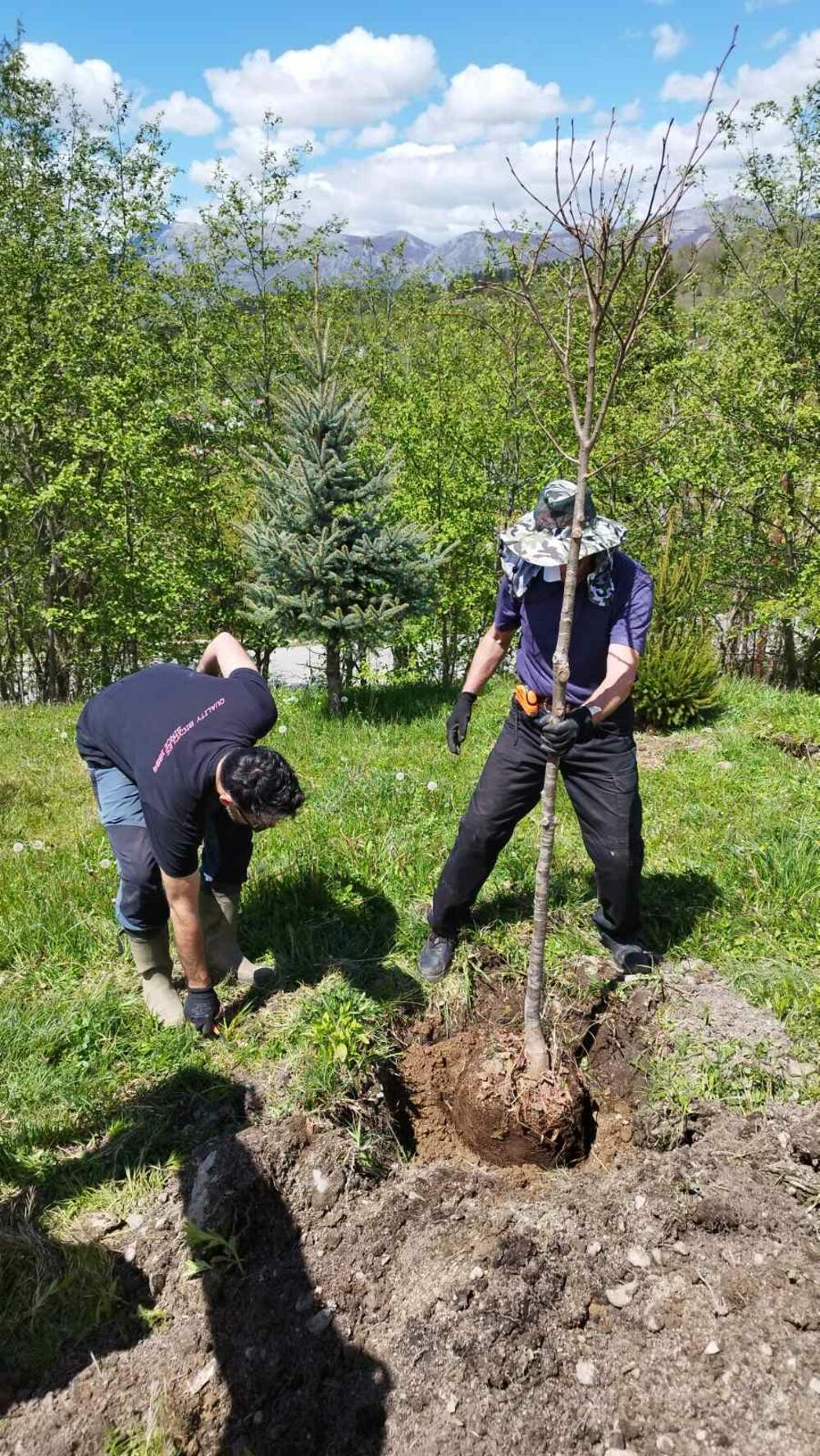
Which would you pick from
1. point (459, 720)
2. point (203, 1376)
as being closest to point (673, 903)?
point (459, 720)

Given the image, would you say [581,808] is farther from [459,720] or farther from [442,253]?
[442,253]

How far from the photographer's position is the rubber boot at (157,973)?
3.40 metres

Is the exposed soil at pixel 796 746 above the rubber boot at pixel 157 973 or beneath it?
beneath

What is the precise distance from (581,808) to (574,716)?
539 millimetres

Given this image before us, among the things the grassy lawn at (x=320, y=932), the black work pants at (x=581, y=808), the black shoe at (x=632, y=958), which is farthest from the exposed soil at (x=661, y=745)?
the black work pants at (x=581, y=808)

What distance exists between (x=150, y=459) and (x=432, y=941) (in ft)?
42.4

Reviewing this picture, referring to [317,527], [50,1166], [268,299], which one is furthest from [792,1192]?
[268,299]

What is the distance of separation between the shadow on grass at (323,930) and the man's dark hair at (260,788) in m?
1.17

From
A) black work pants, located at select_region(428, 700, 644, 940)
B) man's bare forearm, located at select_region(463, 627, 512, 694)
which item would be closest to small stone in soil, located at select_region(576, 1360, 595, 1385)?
black work pants, located at select_region(428, 700, 644, 940)

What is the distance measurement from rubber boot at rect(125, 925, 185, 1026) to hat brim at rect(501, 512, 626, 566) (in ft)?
7.11

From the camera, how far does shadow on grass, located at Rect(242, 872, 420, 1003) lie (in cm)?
361

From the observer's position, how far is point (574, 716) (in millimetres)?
2936

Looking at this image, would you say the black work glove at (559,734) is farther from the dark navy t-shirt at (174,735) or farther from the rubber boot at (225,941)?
the rubber boot at (225,941)

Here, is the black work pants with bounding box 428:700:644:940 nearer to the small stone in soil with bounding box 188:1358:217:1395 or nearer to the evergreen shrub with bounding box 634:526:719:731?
the small stone in soil with bounding box 188:1358:217:1395
